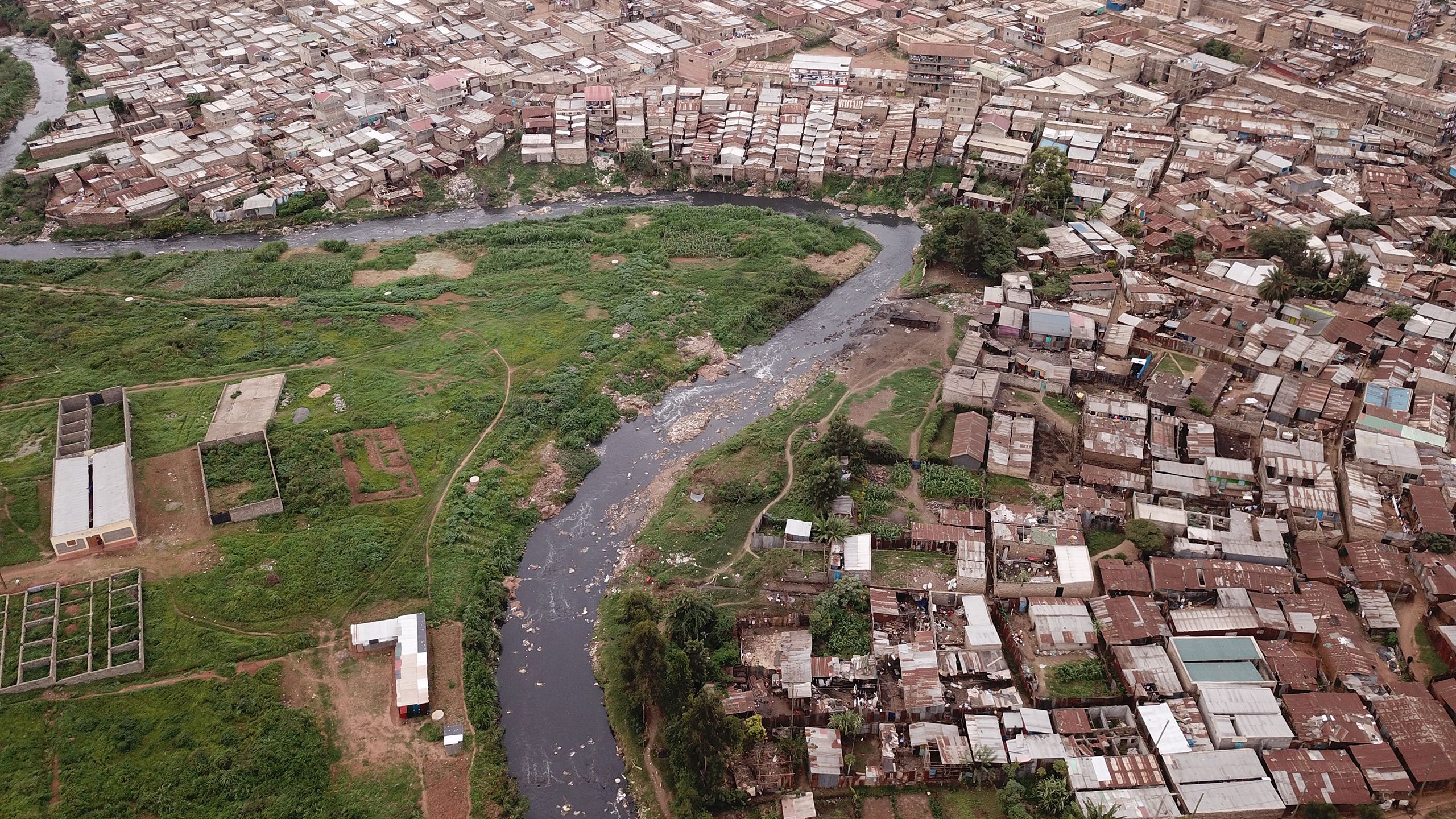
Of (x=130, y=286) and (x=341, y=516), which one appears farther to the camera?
(x=130, y=286)

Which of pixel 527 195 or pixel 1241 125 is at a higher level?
pixel 1241 125

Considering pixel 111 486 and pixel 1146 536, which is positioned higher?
pixel 1146 536

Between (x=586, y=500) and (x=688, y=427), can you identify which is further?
(x=688, y=427)

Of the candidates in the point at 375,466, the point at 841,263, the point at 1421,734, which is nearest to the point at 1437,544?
the point at 1421,734

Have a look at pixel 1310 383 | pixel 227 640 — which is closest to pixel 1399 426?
pixel 1310 383

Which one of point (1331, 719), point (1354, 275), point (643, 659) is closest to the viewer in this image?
point (1331, 719)

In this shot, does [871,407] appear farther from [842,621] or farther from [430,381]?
[430,381]

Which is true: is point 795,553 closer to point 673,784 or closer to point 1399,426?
point 673,784
